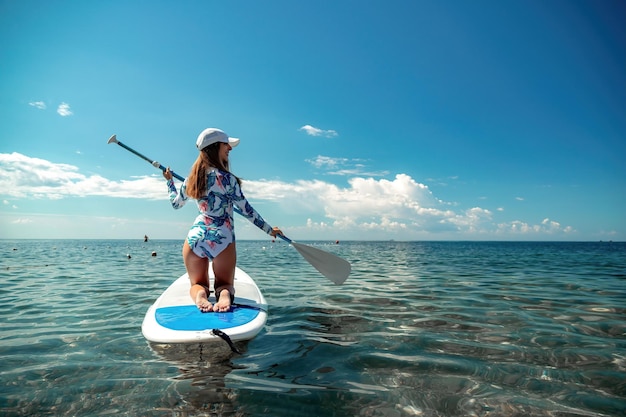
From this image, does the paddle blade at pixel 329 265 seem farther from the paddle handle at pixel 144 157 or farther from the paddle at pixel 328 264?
the paddle handle at pixel 144 157

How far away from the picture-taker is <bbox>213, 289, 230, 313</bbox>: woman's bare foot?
4234 millimetres


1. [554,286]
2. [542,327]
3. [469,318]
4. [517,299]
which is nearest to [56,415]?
[469,318]

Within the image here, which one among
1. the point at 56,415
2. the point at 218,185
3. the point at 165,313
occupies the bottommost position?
the point at 56,415

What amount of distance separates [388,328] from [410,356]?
1140 mm

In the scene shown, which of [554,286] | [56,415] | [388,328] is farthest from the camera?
[554,286]

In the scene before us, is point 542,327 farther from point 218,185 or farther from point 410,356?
point 218,185

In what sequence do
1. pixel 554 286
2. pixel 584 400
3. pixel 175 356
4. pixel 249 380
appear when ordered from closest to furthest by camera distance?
pixel 584 400 → pixel 249 380 → pixel 175 356 → pixel 554 286

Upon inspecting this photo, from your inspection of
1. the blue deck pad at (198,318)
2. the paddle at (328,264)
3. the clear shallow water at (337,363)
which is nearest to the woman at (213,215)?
the blue deck pad at (198,318)

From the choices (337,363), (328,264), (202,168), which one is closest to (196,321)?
(337,363)

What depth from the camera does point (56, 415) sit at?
2.59 m

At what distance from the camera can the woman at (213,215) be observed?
4.42 metres

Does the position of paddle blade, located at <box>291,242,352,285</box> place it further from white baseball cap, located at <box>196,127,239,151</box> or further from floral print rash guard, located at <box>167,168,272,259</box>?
white baseball cap, located at <box>196,127,239,151</box>

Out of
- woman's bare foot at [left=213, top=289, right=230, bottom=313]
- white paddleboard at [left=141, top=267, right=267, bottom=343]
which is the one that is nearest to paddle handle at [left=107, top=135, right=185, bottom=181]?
white paddleboard at [left=141, top=267, right=267, bottom=343]

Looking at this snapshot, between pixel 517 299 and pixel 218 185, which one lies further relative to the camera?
pixel 517 299
